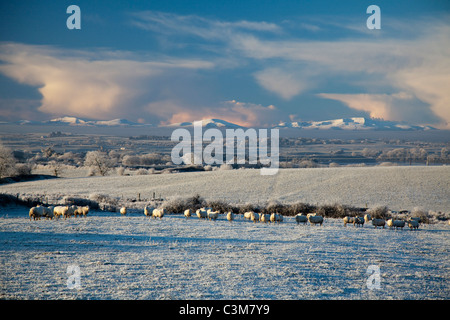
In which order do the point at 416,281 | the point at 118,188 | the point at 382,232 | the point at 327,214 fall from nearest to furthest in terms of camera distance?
the point at 416,281
the point at 382,232
the point at 327,214
the point at 118,188

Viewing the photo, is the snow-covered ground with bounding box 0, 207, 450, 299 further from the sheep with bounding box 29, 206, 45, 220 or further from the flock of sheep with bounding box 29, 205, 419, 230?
the flock of sheep with bounding box 29, 205, 419, 230

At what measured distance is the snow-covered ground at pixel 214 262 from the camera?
10008mm

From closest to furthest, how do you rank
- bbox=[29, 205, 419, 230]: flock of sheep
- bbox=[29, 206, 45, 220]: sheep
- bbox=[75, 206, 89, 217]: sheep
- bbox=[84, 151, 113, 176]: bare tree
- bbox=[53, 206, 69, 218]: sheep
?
bbox=[29, 206, 45, 220]: sheep → bbox=[29, 205, 419, 230]: flock of sheep → bbox=[53, 206, 69, 218]: sheep → bbox=[75, 206, 89, 217]: sheep → bbox=[84, 151, 113, 176]: bare tree

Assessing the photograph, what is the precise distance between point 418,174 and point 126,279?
5162 cm

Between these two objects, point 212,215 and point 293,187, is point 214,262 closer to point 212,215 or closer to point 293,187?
point 212,215

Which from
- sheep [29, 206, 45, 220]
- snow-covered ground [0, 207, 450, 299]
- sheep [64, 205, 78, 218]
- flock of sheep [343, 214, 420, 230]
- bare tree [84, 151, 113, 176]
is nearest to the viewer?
snow-covered ground [0, 207, 450, 299]

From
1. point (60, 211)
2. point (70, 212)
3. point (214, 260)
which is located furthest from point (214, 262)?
point (70, 212)

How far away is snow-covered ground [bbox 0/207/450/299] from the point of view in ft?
32.8

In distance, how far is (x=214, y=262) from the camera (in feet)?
42.4

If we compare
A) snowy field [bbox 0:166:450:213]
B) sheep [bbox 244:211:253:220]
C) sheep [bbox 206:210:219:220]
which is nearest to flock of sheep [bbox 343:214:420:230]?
sheep [bbox 244:211:253:220]

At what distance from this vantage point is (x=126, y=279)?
10.8 meters

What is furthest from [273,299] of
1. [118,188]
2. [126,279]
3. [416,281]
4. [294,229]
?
[118,188]

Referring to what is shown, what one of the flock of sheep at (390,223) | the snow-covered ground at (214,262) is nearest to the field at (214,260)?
the snow-covered ground at (214,262)

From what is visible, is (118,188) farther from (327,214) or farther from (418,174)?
(418,174)
